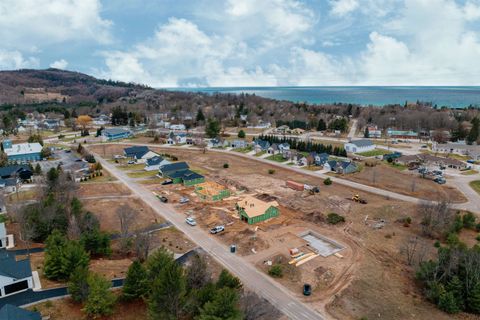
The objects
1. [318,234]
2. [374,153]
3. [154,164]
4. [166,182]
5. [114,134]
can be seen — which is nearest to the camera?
[318,234]

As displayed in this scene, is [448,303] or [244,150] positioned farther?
[244,150]

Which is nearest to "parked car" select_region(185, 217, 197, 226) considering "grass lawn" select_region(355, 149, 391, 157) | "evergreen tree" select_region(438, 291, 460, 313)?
"evergreen tree" select_region(438, 291, 460, 313)

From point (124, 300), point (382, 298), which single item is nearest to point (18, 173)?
point (124, 300)

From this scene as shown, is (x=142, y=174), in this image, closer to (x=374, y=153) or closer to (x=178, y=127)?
(x=374, y=153)

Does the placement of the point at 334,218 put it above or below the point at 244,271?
above

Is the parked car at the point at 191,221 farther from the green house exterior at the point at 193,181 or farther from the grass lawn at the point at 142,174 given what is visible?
the grass lawn at the point at 142,174

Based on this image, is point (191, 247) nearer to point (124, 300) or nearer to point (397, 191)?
point (124, 300)

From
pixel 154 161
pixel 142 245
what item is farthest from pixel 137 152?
pixel 142 245

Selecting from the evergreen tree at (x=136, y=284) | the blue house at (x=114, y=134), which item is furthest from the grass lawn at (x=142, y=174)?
the blue house at (x=114, y=134)
